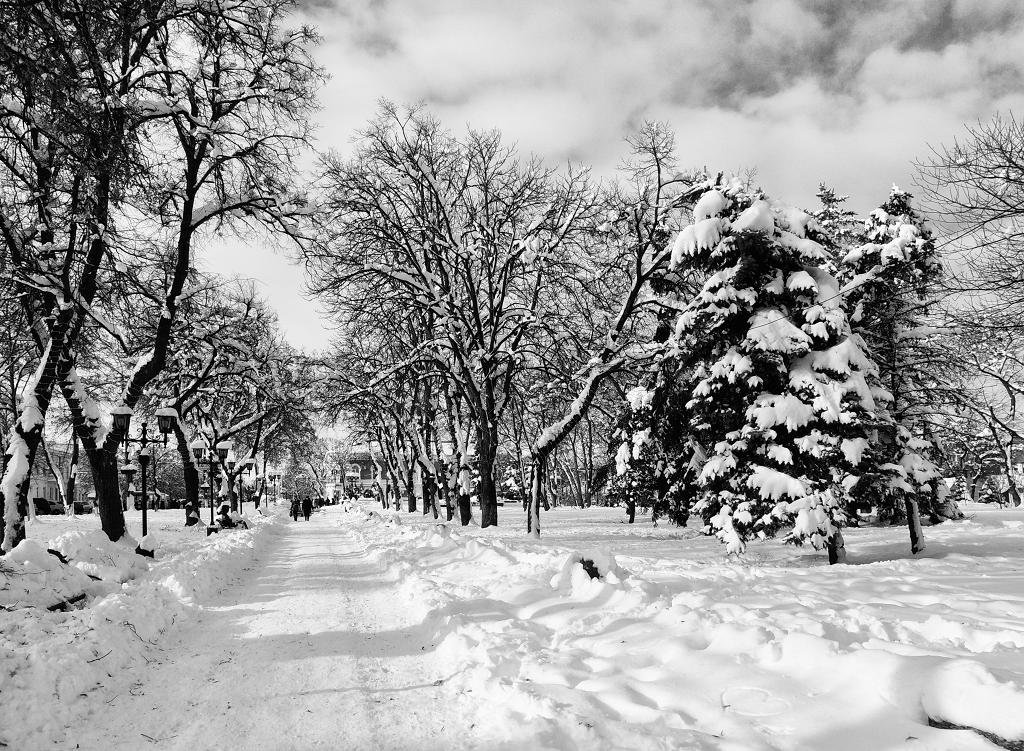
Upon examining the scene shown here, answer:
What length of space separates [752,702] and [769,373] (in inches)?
428

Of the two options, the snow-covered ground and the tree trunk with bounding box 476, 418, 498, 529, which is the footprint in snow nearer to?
the snow-covered ground

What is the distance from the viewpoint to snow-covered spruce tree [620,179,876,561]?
41.6 ft

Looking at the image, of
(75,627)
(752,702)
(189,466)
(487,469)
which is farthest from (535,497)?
(189,466)

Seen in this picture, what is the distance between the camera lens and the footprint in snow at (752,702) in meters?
3.78

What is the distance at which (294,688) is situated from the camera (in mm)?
4793

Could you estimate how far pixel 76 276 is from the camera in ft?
51.3

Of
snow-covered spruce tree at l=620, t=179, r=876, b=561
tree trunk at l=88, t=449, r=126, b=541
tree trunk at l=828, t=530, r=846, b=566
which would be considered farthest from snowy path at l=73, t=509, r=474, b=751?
tree trunk at l=828, t=530, r=846, b=566

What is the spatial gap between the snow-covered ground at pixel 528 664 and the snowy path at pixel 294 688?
2 centimetres

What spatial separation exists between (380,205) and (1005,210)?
15436 mm

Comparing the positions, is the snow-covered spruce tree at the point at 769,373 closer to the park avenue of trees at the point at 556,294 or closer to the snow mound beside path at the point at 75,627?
the park avenue of trees at the point at 556,294

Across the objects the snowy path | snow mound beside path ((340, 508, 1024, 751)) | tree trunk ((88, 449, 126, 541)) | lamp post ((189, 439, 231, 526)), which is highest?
lamp post ((189, 439, 231, 526))

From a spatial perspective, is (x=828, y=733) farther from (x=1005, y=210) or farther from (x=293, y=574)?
(x=1005, y=210)

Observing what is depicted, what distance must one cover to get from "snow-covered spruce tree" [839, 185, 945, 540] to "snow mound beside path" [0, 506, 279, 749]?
13.1 metres

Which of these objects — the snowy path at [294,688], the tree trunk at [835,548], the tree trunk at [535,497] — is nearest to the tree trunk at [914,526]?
the tree trunk at [835,548]
